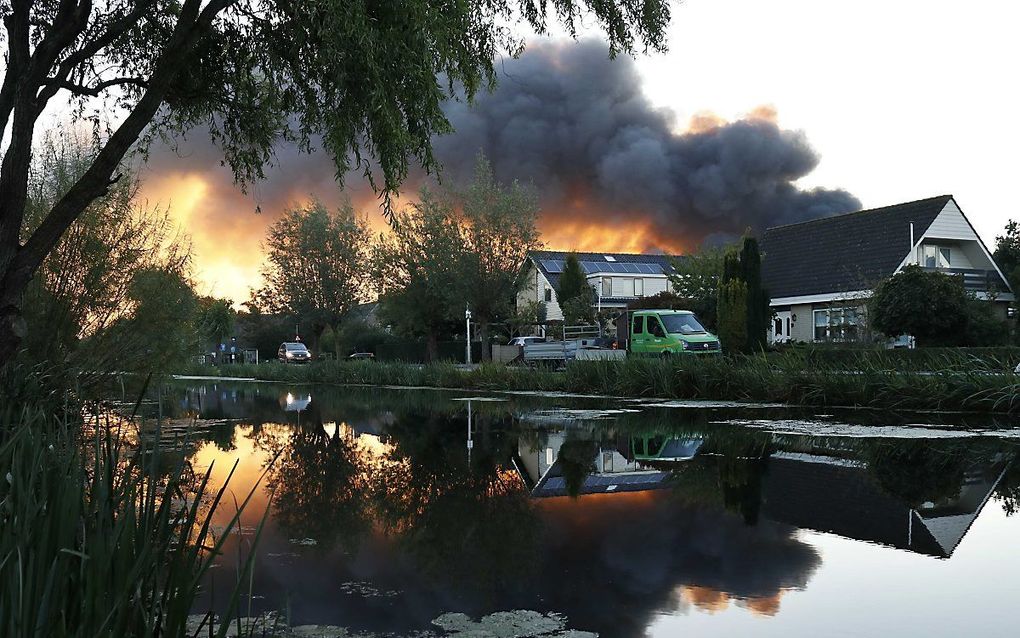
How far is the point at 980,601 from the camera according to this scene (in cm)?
451

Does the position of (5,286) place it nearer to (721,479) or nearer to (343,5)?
(343,5)

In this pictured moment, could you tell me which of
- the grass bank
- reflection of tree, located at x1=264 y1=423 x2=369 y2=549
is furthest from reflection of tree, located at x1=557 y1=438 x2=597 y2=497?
the grass bank

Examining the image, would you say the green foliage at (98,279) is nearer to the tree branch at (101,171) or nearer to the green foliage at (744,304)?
the tree branch at (101,171)

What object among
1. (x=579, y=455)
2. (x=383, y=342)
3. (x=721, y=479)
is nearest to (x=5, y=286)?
(x=579, y=455)

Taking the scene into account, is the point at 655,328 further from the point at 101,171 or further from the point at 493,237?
the point at 101,171

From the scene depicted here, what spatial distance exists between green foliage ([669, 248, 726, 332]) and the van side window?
15.3m

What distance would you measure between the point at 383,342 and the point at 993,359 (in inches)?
1792

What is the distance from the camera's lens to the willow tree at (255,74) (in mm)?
8336

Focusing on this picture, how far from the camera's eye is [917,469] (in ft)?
28.3

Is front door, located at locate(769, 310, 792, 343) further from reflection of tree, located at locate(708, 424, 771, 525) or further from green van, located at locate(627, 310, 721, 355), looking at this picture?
reflection of tree, located at locate(708, 424, 771, 525)

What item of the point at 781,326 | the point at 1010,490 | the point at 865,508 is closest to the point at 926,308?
the point at 781,326

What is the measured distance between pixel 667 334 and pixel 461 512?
21581 mm

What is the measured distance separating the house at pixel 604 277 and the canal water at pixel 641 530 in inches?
1889

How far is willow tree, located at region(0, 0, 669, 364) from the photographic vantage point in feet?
27.3
